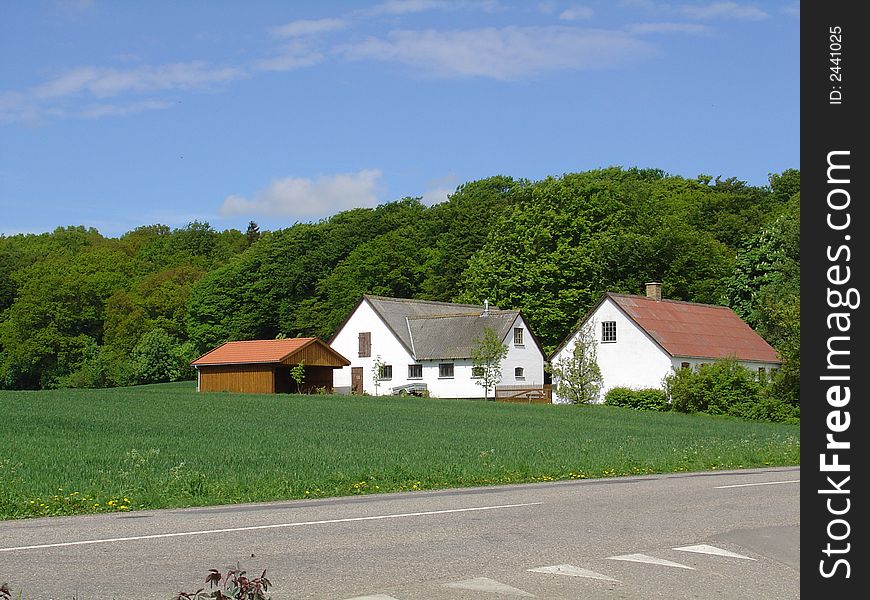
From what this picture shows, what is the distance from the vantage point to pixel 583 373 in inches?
2655

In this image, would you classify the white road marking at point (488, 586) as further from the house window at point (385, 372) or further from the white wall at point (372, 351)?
the house window at point (385, 372)

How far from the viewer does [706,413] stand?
57.8 metres

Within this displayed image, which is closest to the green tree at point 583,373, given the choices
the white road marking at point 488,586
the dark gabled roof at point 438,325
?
the dark gabled roof at point 438,325

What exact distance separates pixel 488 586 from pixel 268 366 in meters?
60.8

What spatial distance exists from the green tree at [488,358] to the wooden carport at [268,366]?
8.82 meters

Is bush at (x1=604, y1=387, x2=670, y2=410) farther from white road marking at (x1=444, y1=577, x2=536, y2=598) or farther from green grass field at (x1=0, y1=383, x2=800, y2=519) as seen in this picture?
white road marking at (x1=444, y1=577, x2=536, y2=598)

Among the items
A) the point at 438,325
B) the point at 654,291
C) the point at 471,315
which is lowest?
the point at 438,325

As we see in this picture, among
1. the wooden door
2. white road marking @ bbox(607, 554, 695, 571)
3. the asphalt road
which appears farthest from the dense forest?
white road marking @ bbox(607, 554, 695, 571)

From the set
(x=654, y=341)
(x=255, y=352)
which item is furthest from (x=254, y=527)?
(x=255, y=352)

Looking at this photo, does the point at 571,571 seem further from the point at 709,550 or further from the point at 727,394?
the point at 727,394

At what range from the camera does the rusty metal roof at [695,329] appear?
65375mm
